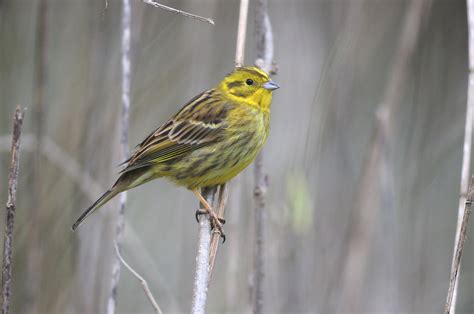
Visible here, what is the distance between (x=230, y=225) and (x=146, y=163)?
550 millimetres

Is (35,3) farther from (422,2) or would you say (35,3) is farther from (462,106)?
(462,106)

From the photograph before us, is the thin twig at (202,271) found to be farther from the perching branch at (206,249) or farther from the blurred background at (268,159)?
the blurred background at (268,159)

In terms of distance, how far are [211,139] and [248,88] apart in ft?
0.95

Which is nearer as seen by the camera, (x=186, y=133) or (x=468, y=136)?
(x=468, y=136)

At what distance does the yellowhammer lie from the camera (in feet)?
9.88

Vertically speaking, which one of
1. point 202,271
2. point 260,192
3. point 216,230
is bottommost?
point 202,271

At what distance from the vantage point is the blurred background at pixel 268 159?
325cm

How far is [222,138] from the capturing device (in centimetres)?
316

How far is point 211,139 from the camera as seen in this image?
10.4ft

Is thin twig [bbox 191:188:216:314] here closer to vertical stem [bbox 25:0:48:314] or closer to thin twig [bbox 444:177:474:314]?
thin twig [bbox 444:177:474:314]

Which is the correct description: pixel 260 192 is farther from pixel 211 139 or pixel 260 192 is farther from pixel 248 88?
pixel 248 88

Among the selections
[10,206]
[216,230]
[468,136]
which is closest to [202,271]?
[216,230]

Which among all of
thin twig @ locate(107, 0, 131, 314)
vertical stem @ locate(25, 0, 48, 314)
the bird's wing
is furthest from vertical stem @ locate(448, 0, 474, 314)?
vertical stem @ locate(25, 0, 48, 314)

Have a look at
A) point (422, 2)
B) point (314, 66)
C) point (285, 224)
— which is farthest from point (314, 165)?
point (422, 2)
